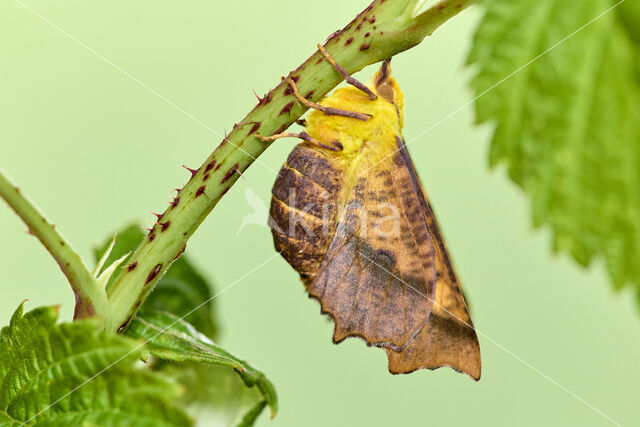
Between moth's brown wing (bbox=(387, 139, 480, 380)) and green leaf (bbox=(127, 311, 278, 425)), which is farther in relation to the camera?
moth's brown wing (bbox=(387, 139, 480, 380))

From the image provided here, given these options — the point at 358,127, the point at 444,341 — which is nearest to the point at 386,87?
the point at 358,127

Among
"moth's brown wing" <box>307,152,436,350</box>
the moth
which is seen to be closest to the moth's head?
the moth

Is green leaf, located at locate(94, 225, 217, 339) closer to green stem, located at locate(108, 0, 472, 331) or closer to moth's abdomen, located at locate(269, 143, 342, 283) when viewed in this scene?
moth's abdomen, located at locate(269, 143, 342, 283)

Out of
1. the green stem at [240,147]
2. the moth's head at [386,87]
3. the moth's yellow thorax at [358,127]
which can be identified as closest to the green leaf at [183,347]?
the green stem at [240,147]

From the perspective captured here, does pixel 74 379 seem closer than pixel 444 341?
Yes

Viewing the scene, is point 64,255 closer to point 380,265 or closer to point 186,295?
point 380,265

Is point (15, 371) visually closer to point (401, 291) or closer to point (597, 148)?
point (401, 291)

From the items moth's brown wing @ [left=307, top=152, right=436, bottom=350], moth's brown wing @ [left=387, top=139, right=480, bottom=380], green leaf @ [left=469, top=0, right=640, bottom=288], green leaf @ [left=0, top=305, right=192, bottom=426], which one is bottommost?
moth's brown wing @ [left=387, top=139, right=480, bottom=380]
